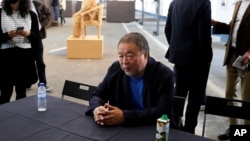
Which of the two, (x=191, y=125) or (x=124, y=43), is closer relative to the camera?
(x=124, y=43)

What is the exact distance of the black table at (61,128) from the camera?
154 cm

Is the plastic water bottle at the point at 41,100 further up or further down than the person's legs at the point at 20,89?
further up

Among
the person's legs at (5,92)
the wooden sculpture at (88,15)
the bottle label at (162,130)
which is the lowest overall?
the person's legs at (5,92)

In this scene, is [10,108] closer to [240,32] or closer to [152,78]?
[152,78]

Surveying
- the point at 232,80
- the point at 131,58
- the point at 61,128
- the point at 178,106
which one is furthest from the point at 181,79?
the point at 61,128

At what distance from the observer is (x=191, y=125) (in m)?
2.87

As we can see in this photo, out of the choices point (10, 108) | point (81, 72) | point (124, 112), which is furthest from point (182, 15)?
point (81, 72)

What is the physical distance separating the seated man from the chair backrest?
12.7 inches

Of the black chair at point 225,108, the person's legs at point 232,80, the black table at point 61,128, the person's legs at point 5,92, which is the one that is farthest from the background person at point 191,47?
the person's legs at point 5,92

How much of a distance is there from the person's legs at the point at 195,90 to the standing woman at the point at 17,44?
5.10 ft

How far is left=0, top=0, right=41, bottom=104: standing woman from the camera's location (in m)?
2.90

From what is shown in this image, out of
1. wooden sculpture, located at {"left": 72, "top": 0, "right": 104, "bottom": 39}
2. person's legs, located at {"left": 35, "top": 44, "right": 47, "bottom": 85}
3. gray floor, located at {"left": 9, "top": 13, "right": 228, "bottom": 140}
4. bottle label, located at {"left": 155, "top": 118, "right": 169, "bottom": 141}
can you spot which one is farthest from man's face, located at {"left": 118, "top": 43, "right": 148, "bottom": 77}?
wooden sculpture, located at {"left": 72, "top": 0, "right": 104, "bottom": 39}

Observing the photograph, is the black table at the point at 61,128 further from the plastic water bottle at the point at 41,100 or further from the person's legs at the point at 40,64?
the person's legs at the point at 40,64

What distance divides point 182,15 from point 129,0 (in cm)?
1335
